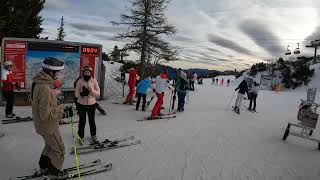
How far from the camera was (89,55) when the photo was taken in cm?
1628

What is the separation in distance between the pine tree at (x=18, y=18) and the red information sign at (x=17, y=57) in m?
20.9

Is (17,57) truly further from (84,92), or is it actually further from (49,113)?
(49,113)

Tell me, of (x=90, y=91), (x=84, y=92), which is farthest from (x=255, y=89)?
(x=84, y=92)

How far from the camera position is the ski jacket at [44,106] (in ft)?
16.8

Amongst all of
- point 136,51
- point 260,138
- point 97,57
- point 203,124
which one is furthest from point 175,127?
point 136,51

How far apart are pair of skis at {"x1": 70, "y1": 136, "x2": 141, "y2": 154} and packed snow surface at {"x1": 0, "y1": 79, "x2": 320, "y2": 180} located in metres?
0.17

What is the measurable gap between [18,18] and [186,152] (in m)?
32.4

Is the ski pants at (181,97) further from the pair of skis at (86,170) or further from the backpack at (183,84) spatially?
the pair of skis at (86,170)

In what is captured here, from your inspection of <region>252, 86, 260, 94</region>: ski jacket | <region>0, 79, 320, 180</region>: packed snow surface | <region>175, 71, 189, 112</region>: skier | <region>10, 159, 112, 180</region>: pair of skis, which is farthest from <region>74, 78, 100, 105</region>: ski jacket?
<region>252, 86, 260, 94</region>: ski jacket

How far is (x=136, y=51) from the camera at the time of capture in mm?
25375

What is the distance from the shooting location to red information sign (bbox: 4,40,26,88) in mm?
14164

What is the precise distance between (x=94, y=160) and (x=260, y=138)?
594cm

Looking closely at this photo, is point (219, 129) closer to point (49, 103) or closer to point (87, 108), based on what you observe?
point (87, 108)

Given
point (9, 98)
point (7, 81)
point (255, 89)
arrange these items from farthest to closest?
point (255, 89) < point (9, 98) < point (7, 81)
